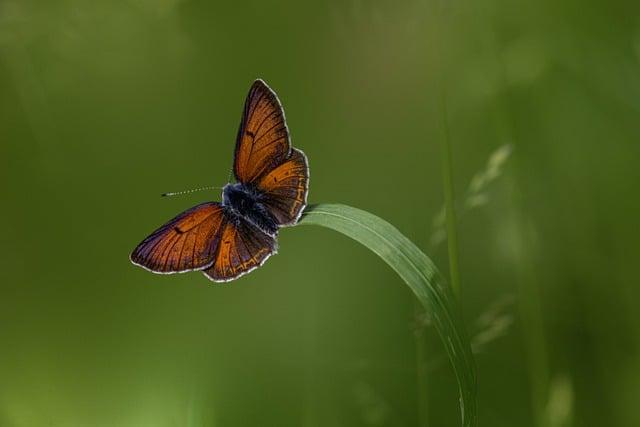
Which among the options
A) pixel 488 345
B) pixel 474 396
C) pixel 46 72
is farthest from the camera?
pixel 46 72

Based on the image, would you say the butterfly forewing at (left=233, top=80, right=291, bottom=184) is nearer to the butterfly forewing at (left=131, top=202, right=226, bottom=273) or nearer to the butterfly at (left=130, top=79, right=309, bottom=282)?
the butterfly at (left=130, top=79, right=309, bottom=282)

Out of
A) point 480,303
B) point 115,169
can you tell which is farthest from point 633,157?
point 115,169

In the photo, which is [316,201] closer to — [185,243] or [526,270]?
[185,243]

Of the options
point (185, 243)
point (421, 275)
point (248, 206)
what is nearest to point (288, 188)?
point (248, 206)

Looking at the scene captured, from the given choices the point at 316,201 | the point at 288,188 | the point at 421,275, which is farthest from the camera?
the point at 316,201

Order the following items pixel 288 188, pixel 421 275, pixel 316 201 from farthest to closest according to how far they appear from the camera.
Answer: pixel 316 201 → pixel 288 188 → pixel 421 275

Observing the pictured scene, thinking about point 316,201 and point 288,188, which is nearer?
point 288,188

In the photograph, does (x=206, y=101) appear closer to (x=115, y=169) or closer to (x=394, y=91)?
(x=115, y=169)
